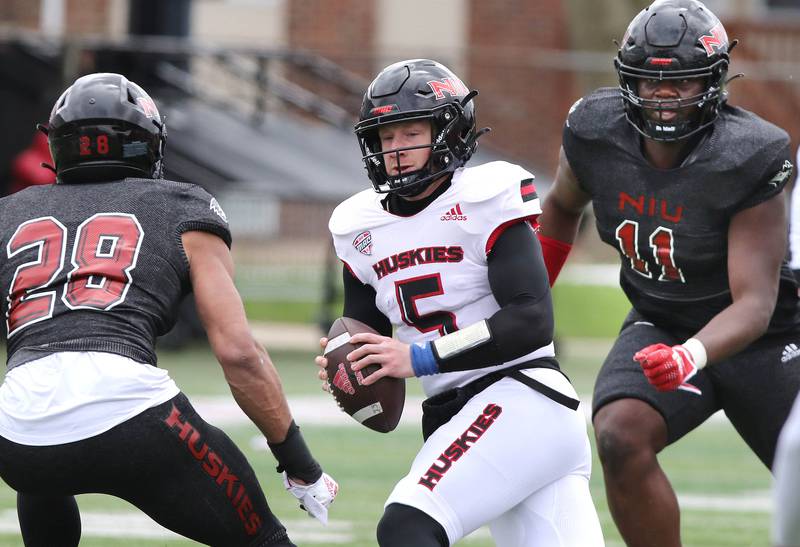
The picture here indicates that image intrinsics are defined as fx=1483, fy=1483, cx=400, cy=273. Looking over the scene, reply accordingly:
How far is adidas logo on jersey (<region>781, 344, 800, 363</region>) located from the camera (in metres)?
4.73

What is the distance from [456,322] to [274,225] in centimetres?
894

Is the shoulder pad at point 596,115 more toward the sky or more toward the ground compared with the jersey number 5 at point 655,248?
more toward the sky

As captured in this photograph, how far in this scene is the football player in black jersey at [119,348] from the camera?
3855mm

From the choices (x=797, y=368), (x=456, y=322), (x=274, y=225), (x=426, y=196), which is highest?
(x=426, y=196)

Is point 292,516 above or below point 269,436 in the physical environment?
below

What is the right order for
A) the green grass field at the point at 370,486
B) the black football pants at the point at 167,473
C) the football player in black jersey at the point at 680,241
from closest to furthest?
the black football pants at the point at 167,473 → the football player in black jersey at the point at 680,241 → the green grass field at the point at 370,486

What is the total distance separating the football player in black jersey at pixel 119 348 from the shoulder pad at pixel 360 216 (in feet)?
1.07

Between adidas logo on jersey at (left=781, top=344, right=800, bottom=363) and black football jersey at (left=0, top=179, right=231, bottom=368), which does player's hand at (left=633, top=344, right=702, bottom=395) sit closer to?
adidas logo on jersey at (left=781, top=344, right=800, bottom=363)

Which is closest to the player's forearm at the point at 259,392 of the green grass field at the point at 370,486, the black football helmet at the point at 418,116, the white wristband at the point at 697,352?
the black football helmet at the point at 418,116

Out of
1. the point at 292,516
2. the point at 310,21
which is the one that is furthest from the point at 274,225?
the point at 292,516

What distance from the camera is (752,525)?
21.0 feet

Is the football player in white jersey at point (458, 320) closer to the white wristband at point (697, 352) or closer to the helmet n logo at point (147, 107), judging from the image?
the white wristband at point (697, 352)

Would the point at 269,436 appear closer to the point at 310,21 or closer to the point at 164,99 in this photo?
the point at 164,99

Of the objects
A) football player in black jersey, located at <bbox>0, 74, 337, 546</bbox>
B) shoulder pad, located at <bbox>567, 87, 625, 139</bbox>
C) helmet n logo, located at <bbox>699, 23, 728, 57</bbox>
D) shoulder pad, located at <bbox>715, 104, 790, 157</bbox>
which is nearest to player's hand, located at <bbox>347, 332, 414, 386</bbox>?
football player in black jersey, located at <bbox>0, 74, 337, 546</bbox>
